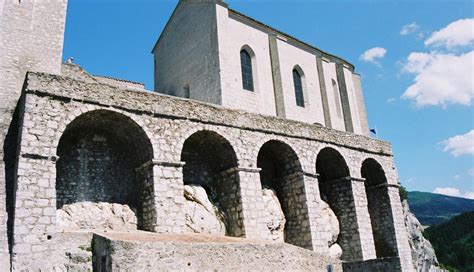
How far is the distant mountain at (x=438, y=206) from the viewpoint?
289ft

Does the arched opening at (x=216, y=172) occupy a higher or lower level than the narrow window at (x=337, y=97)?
lower

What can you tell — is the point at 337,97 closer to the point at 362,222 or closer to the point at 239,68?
the point at 239,68

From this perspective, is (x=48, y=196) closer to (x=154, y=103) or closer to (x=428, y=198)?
(x=154, y=103)

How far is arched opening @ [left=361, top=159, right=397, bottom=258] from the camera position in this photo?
19.5 meters

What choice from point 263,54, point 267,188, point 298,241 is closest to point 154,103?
point 267,188

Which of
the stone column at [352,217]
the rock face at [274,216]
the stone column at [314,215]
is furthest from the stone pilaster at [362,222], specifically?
the rock face at [274,216]

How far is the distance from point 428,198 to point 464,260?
69817 mm

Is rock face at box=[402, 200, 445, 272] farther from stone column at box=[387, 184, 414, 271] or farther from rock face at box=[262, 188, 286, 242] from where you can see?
rock face at box=[262, 188, 286, 242]

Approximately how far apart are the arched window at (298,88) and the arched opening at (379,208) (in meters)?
7.32

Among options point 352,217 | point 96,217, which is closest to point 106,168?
point 96,217

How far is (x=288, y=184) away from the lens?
672 inches

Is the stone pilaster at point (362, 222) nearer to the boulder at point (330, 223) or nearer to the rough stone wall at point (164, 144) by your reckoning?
the rough stone wall at point (164, 144)

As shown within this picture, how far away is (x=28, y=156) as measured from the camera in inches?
420

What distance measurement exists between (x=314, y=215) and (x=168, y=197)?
21.0ft
